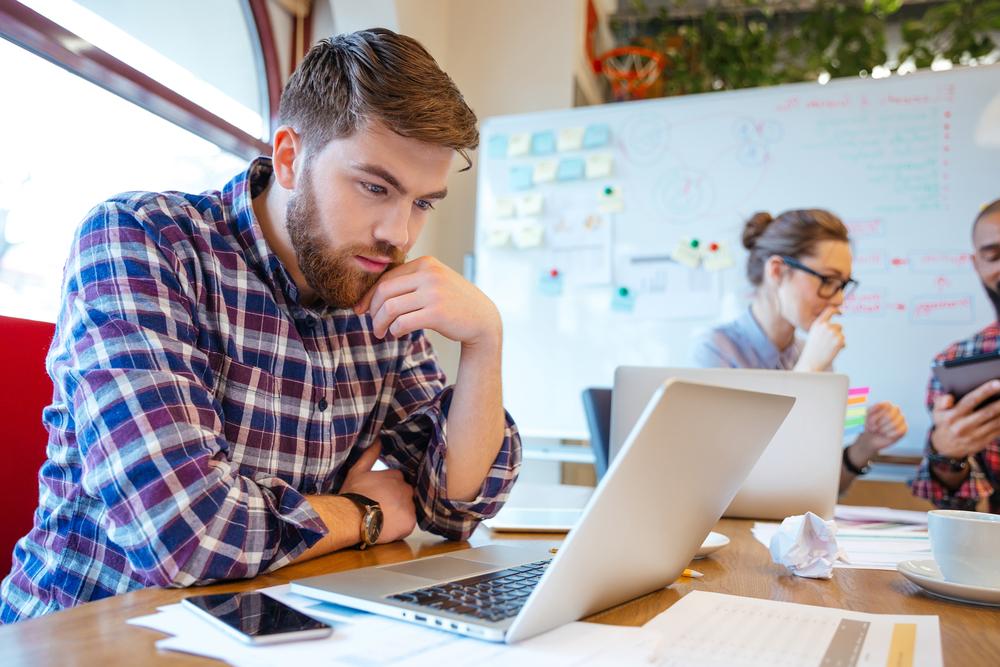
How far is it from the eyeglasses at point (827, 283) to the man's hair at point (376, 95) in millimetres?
1735

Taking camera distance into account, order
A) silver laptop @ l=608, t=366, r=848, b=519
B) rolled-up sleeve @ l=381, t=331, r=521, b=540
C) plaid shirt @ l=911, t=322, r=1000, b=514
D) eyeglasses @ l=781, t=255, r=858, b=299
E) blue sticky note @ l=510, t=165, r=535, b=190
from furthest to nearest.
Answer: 1. blue sticky note @ l=510, t=165, r=535, b=190
2. eyeglasses @ l=781, t=255, r=858, b=299
3. plaid shirt @ l=911, t=322, r=1000, b=514
4. silver laptop @ l=608, t=366, r=848, b=519
5. rolled-up sleeve @ l=381, t=331, r=521, b=540

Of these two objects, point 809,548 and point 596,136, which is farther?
point 596,136

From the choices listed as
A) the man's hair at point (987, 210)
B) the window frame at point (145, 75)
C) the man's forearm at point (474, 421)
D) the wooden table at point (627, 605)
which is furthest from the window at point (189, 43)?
the man's hair at point (987, 210)

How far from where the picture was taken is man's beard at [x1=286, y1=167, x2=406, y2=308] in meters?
1.00

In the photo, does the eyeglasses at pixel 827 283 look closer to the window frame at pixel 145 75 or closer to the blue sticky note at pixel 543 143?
the blue sticky note at pixel 543 143

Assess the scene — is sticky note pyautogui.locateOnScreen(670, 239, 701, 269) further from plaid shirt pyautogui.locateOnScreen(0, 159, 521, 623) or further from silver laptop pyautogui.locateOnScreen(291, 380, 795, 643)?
silver laptop pyautogui.locateOnScreen(291, 380, 795, 643)

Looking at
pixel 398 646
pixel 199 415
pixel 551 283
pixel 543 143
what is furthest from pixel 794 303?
pixel 398 646

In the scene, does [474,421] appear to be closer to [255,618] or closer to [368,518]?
[368,518]

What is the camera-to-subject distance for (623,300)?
2.81m

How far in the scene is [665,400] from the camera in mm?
479

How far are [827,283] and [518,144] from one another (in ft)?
4.11

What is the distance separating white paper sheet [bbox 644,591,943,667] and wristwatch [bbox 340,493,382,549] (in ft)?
1.26

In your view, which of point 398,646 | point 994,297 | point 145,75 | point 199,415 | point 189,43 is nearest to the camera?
point 398,646

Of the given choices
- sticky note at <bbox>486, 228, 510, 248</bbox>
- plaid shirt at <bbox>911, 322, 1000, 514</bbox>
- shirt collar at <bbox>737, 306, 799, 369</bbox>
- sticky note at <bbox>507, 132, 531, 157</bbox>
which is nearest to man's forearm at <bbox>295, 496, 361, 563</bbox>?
plaid shirt at <bbox>911, 322, 1000, 514</bbox>
